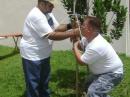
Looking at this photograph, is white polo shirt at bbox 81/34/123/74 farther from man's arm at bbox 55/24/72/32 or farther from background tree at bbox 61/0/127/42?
background tree at bbox 61/0/127/42

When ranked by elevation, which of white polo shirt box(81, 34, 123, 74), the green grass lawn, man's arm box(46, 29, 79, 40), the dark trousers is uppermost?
man's arm box(46, 29, 79, 40)

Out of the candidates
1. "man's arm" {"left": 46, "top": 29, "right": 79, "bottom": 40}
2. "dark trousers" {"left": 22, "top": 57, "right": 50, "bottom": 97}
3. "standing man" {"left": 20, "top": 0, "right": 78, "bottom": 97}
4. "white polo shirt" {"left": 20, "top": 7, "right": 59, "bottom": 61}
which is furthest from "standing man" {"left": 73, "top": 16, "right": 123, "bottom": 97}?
"dark trousers" {"left": 22, "top": 57, "right": 50, "bottom": 97}

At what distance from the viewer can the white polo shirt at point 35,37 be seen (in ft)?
19.2

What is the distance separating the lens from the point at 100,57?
547 cm

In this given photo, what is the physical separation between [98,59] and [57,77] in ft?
9.38

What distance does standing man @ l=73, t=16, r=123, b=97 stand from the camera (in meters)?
5.44

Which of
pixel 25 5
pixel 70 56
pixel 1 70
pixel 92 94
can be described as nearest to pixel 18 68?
pixel 1 70

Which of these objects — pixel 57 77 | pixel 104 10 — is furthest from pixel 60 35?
pixel 57 77

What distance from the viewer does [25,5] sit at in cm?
1074

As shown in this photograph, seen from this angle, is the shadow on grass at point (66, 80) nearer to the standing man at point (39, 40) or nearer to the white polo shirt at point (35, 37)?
the standing man at point (39, 40)

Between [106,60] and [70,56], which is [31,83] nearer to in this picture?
[106,60]

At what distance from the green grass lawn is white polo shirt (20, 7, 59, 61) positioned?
141 centimetres

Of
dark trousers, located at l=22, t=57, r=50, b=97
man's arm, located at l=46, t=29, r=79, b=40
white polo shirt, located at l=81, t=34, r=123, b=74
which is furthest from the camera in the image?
dark trousers, located at l=22, t=57, r=50, b=97

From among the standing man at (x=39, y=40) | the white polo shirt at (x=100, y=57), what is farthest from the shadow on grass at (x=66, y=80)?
the white polo shirt at (x=100, y=57)
